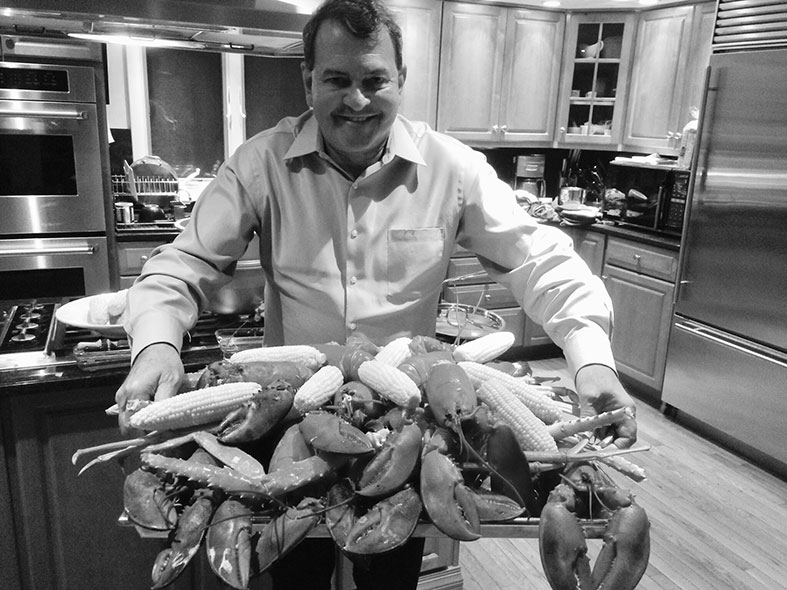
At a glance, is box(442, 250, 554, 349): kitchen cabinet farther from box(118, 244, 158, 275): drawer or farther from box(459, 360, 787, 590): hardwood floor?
box(118, 244, 158, 275): drawer

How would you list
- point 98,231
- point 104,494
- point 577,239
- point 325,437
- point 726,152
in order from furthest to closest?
1. point 577,239
2. point 98,231
3. point 726,152
4. point 104,494
5. point 325,437

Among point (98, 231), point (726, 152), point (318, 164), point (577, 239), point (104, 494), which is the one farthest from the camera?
point (577, 239)

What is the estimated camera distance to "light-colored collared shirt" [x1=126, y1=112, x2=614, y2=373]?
60.1 inches

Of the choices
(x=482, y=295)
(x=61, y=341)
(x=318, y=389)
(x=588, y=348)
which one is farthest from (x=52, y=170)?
(x=588, y=348)

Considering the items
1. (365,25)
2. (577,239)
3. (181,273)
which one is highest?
(365,25)

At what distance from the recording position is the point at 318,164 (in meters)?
1.59

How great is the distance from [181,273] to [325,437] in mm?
661

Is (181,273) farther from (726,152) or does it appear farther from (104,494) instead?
(726,152)

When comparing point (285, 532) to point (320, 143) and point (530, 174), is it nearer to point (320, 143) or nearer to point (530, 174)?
point (320, 143)

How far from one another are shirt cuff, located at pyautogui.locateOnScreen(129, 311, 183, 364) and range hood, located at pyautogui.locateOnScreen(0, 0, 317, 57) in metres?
0.81

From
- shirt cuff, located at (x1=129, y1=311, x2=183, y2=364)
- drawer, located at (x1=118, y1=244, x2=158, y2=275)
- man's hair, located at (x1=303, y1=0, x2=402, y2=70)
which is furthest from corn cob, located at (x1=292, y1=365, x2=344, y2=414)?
drawer, located at (x1=118, y1=244, x2=158, y2=275)

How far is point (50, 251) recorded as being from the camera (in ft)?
11.7

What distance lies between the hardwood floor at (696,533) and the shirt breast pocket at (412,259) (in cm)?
111

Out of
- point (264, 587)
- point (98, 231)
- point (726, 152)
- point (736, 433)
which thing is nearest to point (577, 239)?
point (726, 152)
